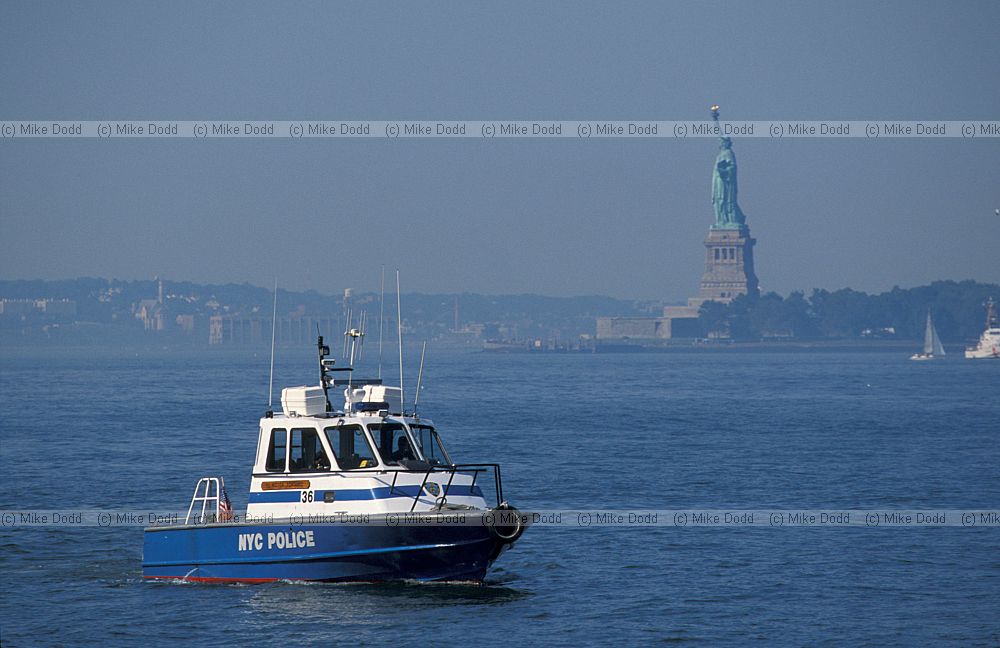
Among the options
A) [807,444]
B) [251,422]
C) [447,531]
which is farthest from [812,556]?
[251,422]

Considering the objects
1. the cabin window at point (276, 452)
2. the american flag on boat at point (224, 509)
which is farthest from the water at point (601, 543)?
the cabin window at point (276, 452)

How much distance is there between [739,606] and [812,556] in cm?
602

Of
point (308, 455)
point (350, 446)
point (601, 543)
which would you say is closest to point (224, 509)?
point (308, 455)

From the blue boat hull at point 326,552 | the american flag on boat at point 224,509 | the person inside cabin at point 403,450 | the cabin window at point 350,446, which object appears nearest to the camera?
the blue boat hull at point 326,552

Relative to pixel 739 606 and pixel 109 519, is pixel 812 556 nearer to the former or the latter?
pixel 739 606

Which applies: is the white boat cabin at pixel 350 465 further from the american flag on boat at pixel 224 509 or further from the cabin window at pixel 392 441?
the american flag on boat at pixel 224 509

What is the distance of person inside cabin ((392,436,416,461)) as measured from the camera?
26.7 m

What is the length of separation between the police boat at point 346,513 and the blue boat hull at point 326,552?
0.02 m

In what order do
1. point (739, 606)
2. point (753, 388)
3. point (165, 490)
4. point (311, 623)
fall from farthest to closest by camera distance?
point (753, 388), point (165, 490), point (739, 606), point (311, 623)

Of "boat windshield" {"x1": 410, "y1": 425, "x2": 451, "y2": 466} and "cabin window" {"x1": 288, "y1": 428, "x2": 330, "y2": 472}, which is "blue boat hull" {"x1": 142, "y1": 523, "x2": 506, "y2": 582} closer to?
"cabin window" {"x1": 288, "y1": 428, "x2": 330, "y2": 472}

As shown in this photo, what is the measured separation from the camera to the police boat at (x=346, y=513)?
25406 millimetres

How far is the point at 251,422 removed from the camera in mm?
73500

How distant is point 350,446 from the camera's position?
26.6m

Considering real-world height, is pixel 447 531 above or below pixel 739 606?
above
